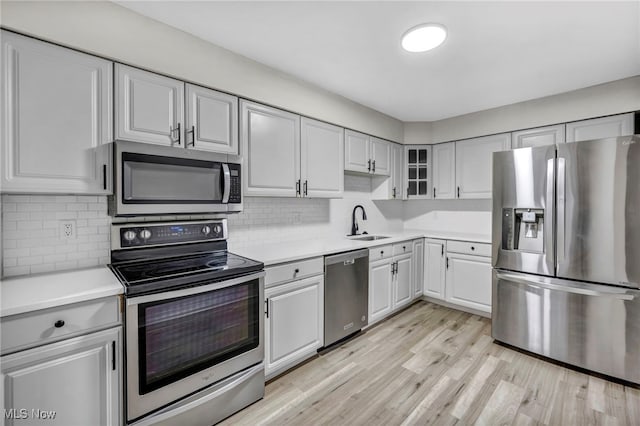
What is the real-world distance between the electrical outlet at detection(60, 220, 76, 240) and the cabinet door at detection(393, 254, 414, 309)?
2.82m

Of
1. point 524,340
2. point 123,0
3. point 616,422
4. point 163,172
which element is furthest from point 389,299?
point 123,0

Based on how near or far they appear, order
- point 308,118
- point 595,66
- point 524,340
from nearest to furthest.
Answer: point 595,66 < point 524,340 < point 308,118

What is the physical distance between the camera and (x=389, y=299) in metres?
3.19

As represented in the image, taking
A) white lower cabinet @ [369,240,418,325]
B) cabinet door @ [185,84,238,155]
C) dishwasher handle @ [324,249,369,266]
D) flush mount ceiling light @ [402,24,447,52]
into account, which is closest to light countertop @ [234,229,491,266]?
dishwasher handle @ [324,249,369,266]

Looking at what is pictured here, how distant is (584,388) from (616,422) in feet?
1.15

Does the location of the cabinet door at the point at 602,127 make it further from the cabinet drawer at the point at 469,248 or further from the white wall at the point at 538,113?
the cabinet drawer at the point at 469,248

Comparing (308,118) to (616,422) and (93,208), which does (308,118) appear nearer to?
(93,208)

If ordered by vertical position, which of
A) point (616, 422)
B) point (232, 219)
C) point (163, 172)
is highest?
point (163, 172)

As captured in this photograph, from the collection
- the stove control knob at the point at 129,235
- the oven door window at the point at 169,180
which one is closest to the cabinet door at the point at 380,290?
the oven door window at the point at 169,180

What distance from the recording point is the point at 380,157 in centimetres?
361

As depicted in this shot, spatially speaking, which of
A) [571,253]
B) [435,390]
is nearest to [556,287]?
[571,253]

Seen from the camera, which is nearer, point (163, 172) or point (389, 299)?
point (163, 172)

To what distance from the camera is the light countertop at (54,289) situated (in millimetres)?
1193

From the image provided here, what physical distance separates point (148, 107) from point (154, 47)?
37cm
